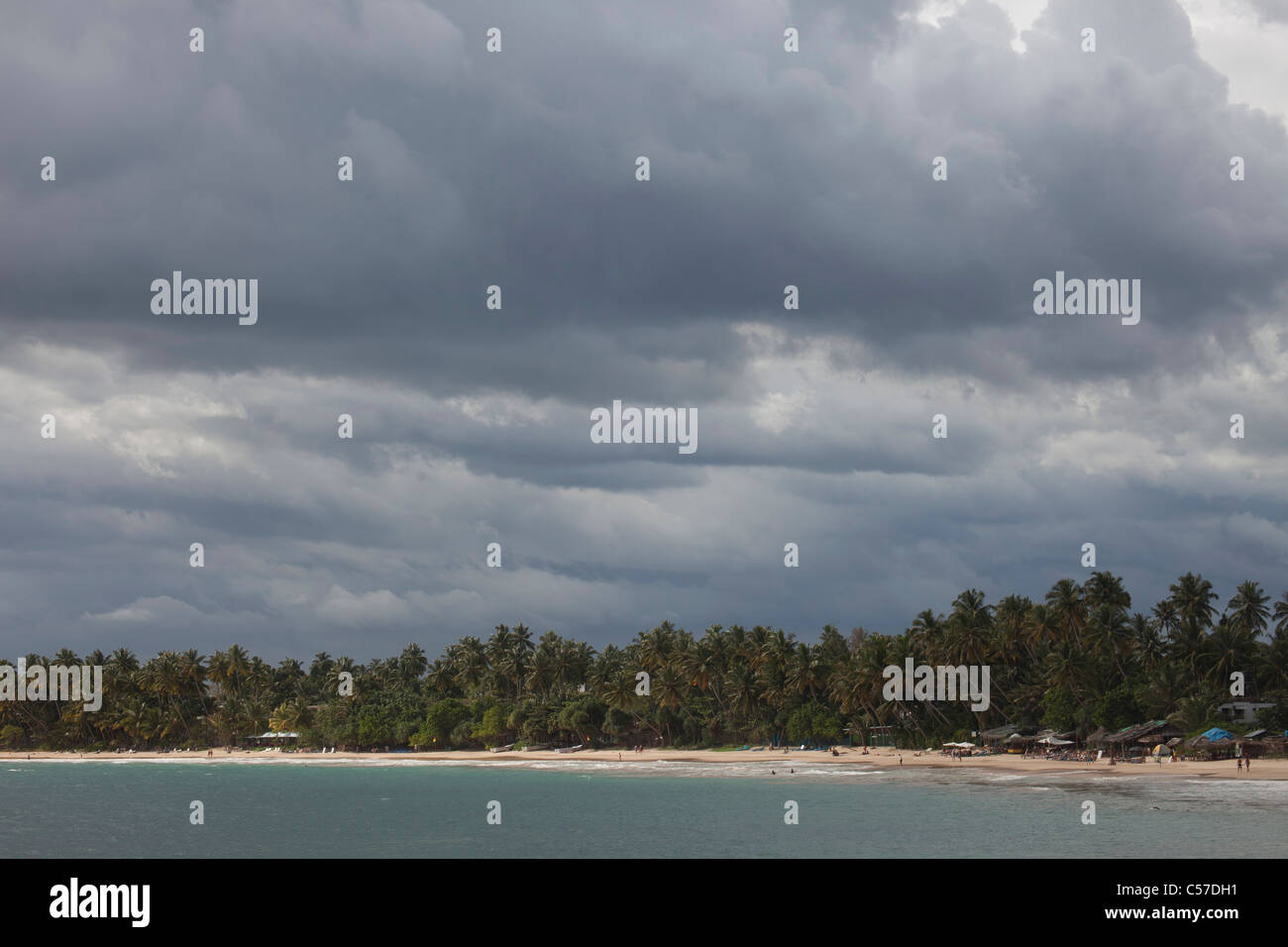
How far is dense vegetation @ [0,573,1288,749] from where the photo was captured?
91.4 meters

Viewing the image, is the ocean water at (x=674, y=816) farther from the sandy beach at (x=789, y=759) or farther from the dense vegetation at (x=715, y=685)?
the dense vegetation at (x=715, y=685)

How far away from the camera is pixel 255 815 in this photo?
67.8 metres

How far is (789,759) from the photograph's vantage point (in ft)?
336

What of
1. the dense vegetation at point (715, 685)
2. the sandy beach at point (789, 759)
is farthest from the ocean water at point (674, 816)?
the dense vegetation at point (715, 685)

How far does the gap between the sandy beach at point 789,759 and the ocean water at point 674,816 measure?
3859 millimetres

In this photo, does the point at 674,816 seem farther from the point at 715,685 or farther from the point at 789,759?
the point at 715,685

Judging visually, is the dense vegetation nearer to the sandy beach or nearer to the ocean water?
the sandy beach

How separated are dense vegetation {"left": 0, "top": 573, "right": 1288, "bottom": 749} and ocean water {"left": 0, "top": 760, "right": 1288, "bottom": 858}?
16.1 meters

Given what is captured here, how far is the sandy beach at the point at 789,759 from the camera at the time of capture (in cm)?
7500

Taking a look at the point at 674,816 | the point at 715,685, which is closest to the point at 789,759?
the point at 715,685

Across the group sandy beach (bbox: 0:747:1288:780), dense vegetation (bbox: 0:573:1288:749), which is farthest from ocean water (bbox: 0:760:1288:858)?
dense vegetation (bbox: 0:573:1288:749)
